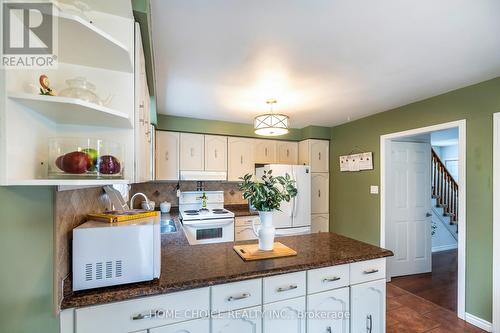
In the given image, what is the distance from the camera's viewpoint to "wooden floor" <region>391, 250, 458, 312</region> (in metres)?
2.82

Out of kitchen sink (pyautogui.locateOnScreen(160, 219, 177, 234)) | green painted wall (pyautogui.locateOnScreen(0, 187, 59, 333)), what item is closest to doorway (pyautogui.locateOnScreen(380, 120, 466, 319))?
kitchen sink (pyautogui.locateOnScreen(160, 219, 177, 234))

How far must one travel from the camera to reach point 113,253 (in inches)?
43.2

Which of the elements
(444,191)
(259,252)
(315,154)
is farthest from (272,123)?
(444,191)

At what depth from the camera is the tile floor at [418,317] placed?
7.47 feet

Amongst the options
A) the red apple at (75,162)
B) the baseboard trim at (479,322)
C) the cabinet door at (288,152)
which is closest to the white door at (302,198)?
the cabinet door at (288,152)

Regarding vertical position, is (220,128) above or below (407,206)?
above

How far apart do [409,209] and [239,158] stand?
280 centimetres

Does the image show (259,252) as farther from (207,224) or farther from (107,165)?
(207,224)

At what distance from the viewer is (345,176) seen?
4.14 meters

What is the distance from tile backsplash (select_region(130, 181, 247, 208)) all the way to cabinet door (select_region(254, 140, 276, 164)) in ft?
2.38

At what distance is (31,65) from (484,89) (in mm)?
3508

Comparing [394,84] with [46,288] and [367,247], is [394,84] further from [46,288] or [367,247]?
[46,288]

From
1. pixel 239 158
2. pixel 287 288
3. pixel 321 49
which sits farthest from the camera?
pixel 239 158

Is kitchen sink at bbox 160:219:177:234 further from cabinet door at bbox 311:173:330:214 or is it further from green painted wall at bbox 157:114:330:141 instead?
cabinet door at bbox 311:173:330:214
